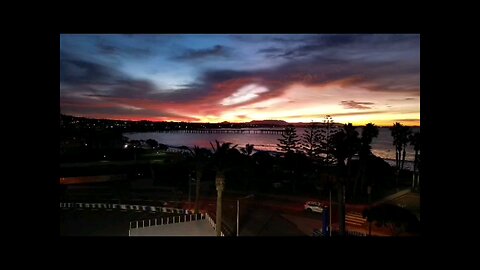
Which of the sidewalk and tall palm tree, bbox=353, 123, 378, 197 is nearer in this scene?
the sidewalk

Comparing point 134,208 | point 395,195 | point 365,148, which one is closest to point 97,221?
point 134,208

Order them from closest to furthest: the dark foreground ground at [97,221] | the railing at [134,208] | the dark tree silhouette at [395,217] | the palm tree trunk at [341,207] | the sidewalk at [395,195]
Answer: the dark tree silhouette at [395,217]
the palm tree trunk at [341,207]
the dark foreground ground at [97,221]
the railing at [134,208]
the sidewalk at [395,195]

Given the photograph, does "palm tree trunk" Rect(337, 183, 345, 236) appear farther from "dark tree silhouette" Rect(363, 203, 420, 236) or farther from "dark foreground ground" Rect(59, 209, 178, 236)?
"dark foreground ground" Rect(59, 209, 178, 236)

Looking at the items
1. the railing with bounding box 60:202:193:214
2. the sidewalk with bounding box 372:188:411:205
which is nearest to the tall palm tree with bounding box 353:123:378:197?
the sidewalk with bounding box 372:188:411:205

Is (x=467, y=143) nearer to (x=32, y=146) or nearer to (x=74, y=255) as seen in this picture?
(x=74, y=255)

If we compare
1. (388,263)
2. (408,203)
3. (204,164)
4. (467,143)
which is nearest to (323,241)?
(388,263)

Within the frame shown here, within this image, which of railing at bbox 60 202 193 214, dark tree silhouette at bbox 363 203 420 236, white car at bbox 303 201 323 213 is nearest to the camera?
dark tree silhouette at bbox 363 203 420 236

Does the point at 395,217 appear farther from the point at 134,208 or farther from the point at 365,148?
the point at 365,148

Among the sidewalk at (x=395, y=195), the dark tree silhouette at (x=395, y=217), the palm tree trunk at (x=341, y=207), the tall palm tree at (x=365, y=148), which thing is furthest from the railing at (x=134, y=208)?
the sidewalk at (x=395, y=195)

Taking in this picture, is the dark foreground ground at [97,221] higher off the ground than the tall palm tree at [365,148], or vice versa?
the tall palm tree at [365,148]

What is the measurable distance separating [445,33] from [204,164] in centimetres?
1016

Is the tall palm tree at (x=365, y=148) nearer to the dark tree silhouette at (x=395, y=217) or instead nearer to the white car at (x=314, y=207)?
the white car at (x=314, y=207)

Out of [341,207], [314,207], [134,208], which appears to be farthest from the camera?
[314,207]

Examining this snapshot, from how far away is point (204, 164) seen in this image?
13203 millimetres
